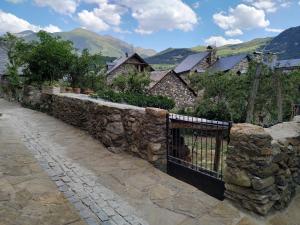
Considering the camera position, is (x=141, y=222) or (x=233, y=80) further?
(x=233, y=80)

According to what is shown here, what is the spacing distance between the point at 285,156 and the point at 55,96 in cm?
879

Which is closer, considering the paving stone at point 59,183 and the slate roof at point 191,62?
the paving stone at point 59,183

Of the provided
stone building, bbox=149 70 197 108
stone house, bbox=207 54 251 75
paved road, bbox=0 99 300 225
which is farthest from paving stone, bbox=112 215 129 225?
stone house, bbox=207 54 251 75

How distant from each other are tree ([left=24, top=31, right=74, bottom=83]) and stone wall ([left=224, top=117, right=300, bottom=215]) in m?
11.3

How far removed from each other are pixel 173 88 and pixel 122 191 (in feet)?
74.1

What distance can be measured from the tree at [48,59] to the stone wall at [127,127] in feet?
18.9

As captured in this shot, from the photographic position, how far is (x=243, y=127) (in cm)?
373

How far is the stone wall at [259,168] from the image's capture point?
348 cm

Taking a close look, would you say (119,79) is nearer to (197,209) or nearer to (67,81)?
(67,81)

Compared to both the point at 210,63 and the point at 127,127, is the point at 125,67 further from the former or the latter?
the point at 127,127

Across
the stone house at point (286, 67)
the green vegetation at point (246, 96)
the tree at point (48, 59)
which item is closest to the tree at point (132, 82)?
the tree at point (48, 59)

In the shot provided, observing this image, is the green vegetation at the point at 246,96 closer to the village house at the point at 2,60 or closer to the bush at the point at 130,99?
the bush at the point at 130,99

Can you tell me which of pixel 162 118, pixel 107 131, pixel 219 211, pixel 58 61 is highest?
pixel 58 61

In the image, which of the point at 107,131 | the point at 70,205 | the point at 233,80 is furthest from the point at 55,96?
the point at 233,80
